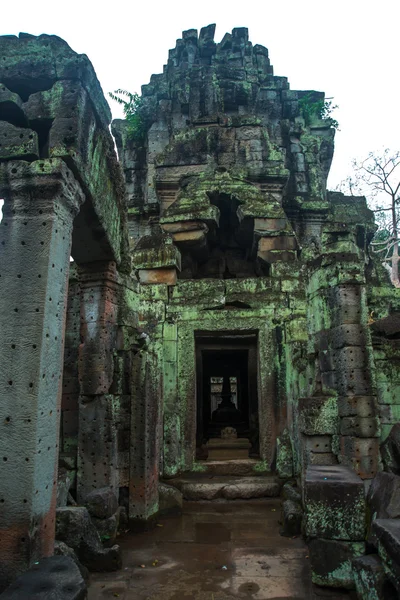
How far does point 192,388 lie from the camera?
856cm

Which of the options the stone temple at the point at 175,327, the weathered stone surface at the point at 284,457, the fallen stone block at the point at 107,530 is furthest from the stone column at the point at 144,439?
the weathered stone surface at the point at 284,457

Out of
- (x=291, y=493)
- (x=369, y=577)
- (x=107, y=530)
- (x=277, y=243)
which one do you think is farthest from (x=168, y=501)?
(x=277, y=243)

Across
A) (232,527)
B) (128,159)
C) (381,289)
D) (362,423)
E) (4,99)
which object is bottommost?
(232,527)

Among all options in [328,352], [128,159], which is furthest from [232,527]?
[128,159]

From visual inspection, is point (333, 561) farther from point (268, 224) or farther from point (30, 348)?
point (268, 224)

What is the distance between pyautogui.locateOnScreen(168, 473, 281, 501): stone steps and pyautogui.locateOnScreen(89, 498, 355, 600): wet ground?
743mm

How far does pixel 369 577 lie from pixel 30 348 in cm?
302

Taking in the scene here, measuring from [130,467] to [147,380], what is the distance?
1.15 metres

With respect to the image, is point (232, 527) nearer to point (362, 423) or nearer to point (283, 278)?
point (362, 423)

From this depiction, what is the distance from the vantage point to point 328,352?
6.27 m

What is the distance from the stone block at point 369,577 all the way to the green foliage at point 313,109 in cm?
1310

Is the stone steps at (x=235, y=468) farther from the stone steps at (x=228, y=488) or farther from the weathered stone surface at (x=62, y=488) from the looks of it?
the weathered stone surface at (x=62, y=488)

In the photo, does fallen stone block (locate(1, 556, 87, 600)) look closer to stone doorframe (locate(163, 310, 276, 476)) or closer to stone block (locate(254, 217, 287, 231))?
stone doorframe (locate(163, 310, 276, 476))

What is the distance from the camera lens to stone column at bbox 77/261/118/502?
226 inches
